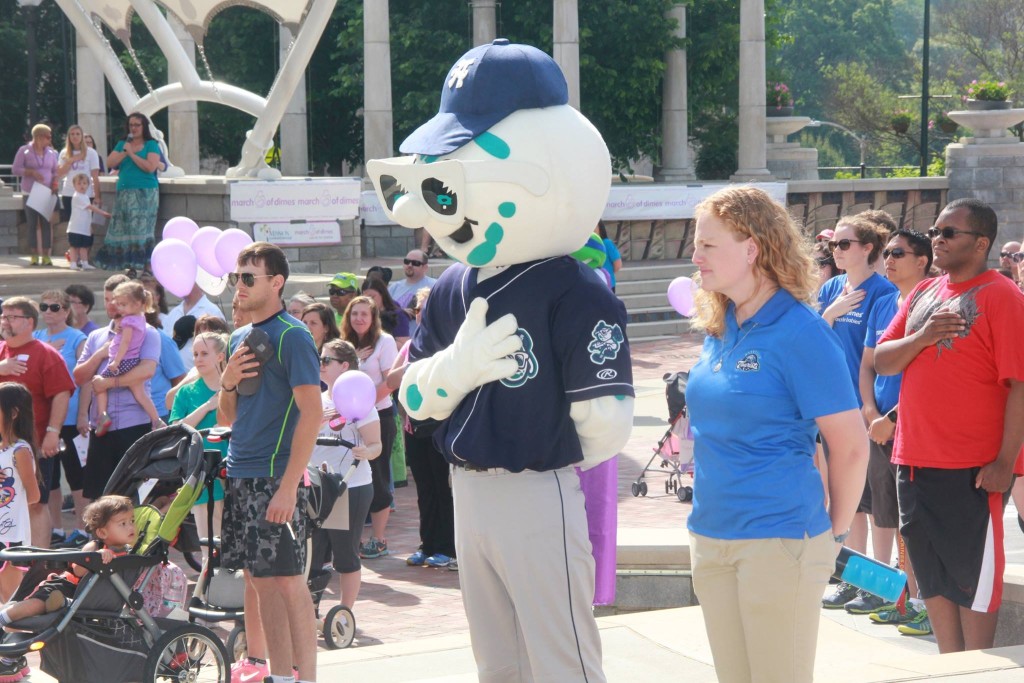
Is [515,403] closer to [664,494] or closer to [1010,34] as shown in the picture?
[664,494]

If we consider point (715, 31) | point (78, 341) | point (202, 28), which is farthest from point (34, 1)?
point (715, 31)

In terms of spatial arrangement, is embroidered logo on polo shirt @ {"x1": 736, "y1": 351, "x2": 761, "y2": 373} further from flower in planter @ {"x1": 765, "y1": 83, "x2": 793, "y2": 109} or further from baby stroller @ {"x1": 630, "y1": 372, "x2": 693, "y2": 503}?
flower in planter @ {"x1": 765, "y1": 83, "x2": 793, "y2": 109}

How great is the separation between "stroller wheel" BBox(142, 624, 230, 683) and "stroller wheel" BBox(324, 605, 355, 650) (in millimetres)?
992

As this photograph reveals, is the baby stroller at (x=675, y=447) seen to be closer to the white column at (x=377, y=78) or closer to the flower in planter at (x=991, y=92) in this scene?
the white column at (x=377, y=78)

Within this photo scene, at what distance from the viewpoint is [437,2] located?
32.0 meters

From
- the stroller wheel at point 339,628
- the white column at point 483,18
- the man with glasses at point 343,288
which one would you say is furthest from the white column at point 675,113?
the stroller wheel at point 339,628

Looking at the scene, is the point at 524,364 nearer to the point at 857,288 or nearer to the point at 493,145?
the point at 493,145

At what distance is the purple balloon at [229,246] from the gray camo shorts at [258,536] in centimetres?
454

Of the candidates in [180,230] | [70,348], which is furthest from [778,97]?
[70,348]

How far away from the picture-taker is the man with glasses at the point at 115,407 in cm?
895

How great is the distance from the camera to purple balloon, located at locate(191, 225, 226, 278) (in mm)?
10141

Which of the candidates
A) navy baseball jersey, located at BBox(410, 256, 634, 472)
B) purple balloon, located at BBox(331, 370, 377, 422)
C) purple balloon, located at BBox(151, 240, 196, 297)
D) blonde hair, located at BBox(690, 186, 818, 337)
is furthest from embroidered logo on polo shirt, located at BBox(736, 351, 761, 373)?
purple balloon, located at BBox(151, 240, 196, 297)

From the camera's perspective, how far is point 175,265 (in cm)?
992

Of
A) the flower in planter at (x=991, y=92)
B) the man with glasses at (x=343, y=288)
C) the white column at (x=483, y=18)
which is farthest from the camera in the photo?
the white column at (x=483, y=18)
